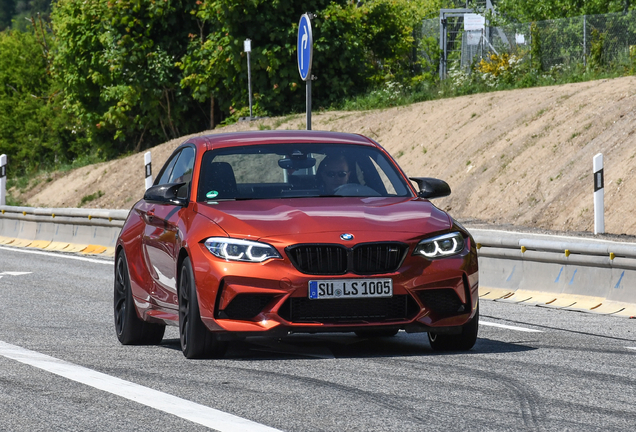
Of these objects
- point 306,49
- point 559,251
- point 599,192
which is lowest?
point 599,192

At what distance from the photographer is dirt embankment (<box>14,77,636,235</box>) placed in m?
20.9

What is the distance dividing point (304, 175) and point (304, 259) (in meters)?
1.25

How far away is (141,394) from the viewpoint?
6.43 meters

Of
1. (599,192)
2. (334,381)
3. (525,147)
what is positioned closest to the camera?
(334,381)

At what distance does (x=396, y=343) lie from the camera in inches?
348

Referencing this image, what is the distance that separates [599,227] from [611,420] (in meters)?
11.7

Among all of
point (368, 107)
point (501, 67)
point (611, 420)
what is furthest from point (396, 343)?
point (368, 107)

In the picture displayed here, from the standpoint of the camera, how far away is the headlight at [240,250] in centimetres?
750

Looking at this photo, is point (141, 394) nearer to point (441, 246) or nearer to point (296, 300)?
point (296, 300)

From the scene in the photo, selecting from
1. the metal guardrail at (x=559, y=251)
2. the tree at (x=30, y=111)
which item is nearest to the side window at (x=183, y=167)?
the metal guardrail at (x=559, y=251)

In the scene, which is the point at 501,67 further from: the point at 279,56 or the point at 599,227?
the point at 599,227

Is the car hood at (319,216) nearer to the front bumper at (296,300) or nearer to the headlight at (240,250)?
the headlight at (240,250)

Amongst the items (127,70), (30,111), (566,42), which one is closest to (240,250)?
(566,42)

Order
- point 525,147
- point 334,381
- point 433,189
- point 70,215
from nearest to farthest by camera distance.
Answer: point 334,381 → point 433,189 → point 70,215 → point 525,147
